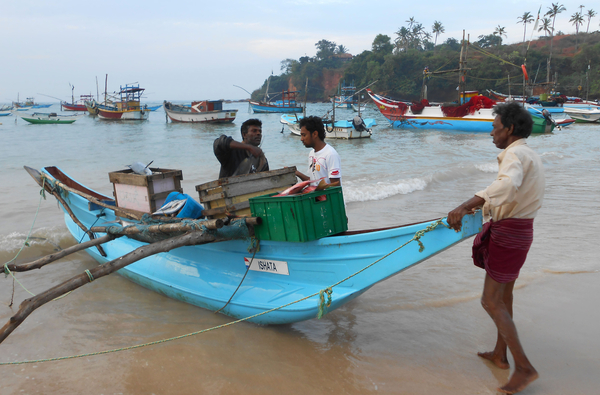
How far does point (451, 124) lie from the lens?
31.1 metres

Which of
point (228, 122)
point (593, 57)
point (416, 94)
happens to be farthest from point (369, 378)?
point (416, 94)

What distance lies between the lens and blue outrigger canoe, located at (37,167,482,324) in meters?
2.89

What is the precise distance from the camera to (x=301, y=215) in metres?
3.06

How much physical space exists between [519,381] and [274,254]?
6.49ft

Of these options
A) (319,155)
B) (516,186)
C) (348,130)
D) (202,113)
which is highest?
(202,113)

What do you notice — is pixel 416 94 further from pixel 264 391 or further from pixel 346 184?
pixel 264 391

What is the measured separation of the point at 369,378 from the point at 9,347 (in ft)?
10.4

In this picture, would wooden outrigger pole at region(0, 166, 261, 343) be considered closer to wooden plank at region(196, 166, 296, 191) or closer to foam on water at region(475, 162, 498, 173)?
wooden plank at region(196, 166, 296, 191)

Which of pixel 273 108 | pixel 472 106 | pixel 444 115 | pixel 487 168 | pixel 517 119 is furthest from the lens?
pixel 273 108

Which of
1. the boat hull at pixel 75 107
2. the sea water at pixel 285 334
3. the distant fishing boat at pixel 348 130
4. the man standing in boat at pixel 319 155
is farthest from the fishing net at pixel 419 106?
the boat hull at pixel 75 107

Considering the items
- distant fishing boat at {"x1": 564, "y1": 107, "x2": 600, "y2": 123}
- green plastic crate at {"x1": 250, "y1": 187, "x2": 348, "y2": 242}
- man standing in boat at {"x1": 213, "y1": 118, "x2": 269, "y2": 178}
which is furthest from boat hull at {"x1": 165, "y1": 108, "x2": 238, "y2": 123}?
green plastic crate at {"x1": 250, "y1": 187, "x2": 348, "y2": 242}

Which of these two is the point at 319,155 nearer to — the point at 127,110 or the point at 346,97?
the point at 127,110

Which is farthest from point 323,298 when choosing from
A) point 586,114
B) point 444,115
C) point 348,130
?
point 586,114

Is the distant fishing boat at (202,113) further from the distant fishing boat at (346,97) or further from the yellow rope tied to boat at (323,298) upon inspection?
the yellow rope tied to boat at (323,298)
